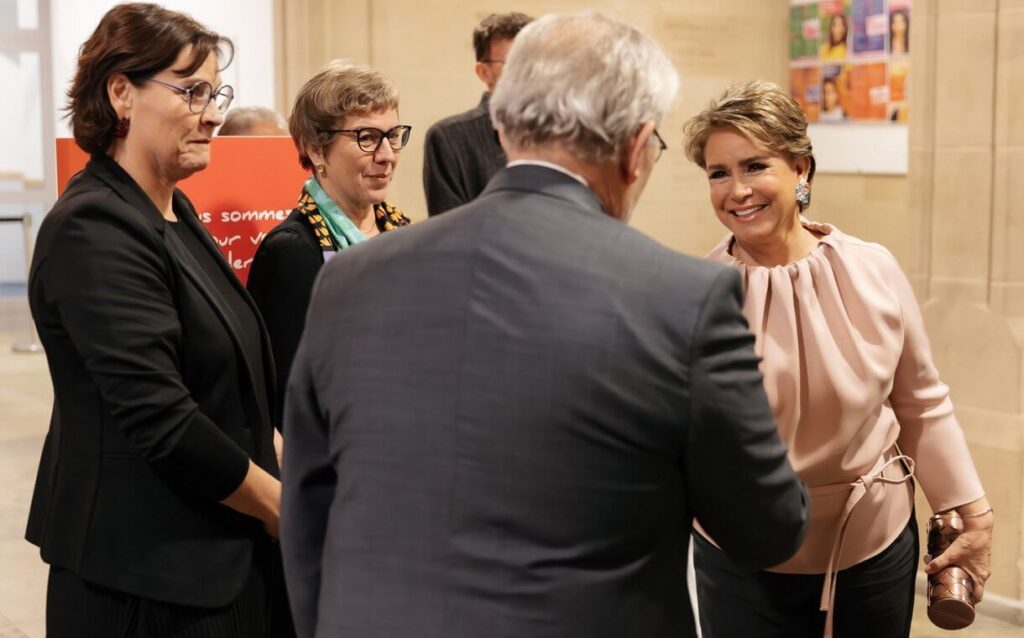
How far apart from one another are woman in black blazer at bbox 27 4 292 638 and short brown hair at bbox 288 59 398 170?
0.56 meters

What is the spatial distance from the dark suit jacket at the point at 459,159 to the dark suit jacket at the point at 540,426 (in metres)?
2.97

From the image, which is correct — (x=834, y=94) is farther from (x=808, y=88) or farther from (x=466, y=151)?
(x=466, y=151)

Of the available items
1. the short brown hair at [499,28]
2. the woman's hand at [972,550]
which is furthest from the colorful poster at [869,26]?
the woman's hand at [972,550]

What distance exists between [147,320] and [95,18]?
5.90 metres

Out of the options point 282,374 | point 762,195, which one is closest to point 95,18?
point 282,374

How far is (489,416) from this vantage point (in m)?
1.47

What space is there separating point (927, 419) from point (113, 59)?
1669mm

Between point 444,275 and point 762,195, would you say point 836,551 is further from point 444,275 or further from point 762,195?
point 444,275

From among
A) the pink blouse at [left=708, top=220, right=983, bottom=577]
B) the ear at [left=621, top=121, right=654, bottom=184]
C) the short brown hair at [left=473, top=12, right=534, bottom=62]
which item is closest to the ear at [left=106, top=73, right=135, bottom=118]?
the ear at [left=621, top=121, right=654, bottom=184]

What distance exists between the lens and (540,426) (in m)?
1.45

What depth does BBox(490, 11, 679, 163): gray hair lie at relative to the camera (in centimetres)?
151

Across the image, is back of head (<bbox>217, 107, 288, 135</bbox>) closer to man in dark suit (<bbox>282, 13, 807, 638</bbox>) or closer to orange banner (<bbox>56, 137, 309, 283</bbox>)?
orange banner (<bbox>56, 137, 309, 283</bbox>)

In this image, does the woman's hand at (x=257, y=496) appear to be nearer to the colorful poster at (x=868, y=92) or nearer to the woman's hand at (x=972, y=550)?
the woman's hand at (x=972, y=550)

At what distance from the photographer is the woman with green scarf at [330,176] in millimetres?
2789
